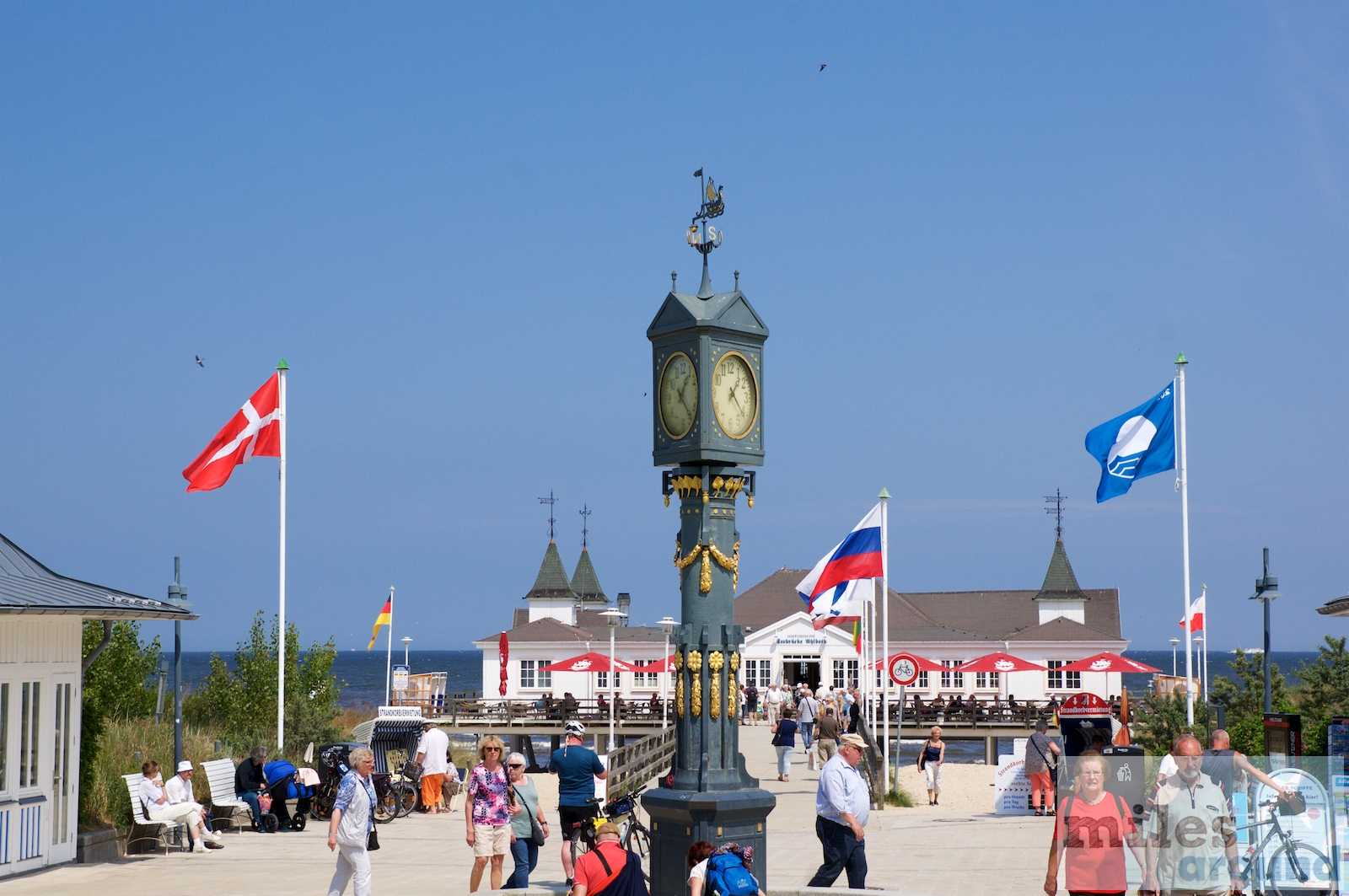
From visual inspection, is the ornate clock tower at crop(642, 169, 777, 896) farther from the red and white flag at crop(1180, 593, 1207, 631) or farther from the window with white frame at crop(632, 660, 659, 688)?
the window with white frame at crop(632, 660, 659, 688)

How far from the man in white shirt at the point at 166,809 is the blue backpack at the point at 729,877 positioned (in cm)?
1051

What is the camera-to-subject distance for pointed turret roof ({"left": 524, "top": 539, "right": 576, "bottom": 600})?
207 ft

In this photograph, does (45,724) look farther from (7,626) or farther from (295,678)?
(295,678)

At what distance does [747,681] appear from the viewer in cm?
5412

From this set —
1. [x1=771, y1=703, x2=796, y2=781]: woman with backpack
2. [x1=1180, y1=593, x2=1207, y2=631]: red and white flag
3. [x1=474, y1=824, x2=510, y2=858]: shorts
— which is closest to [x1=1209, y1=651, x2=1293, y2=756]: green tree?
[x1=1180, y1=593, x2=1207, y2=631]: red and white flag

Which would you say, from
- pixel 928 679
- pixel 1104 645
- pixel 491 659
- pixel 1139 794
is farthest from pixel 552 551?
pixel 1139 794

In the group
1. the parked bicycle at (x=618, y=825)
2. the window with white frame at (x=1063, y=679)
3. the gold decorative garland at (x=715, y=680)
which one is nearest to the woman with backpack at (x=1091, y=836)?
the gold decorative garland at (x=715, y=680)

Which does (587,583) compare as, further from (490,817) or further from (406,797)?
(490,817)

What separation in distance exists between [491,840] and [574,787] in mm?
1254

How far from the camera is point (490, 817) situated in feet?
39.2

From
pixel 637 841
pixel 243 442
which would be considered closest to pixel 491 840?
pixel 637 841

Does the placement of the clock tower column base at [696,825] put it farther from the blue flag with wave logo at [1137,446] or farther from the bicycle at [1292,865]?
the blue flag with wave logo at [1137,446]

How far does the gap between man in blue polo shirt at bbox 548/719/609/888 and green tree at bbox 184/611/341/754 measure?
12514 mm

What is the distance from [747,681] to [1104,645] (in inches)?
542
